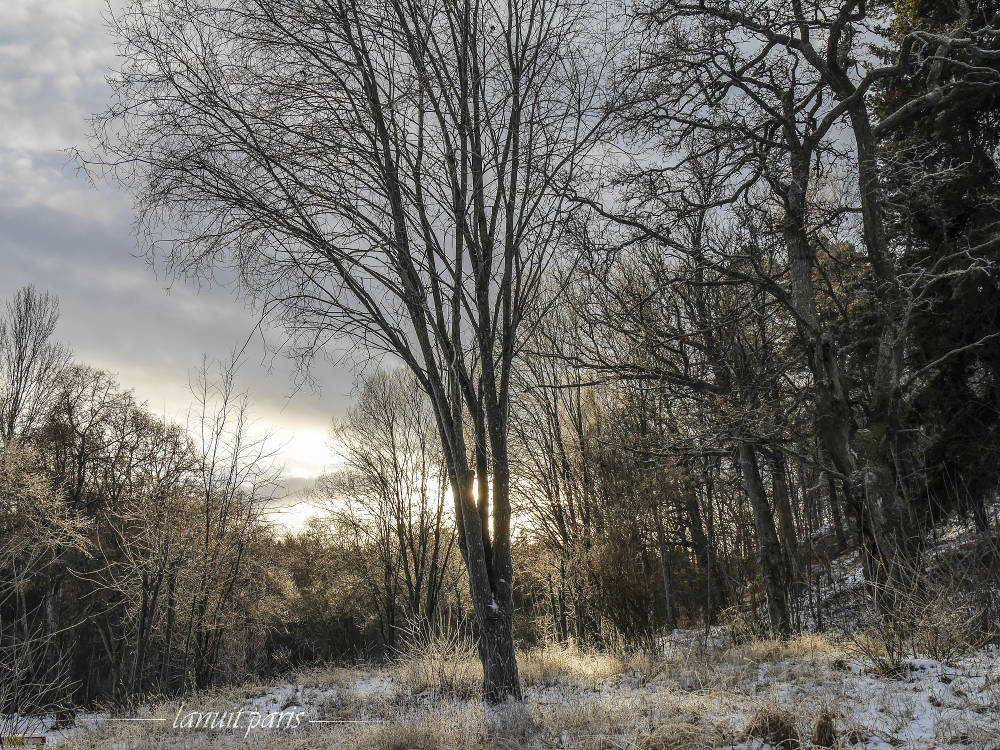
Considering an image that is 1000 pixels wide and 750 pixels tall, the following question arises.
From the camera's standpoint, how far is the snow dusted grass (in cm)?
362

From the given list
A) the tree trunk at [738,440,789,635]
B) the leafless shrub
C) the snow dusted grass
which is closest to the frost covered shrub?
the snow dusted grass

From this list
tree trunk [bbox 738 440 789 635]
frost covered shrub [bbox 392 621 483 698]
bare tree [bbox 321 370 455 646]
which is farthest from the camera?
bare tree [bbox 321 370 455 646]

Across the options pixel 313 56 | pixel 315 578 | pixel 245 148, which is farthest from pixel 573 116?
pixel 315 578

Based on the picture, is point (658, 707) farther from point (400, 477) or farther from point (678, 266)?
point (400, 477)

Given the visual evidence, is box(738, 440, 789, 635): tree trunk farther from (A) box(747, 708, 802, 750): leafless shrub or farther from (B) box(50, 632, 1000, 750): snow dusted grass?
(A) box(747, 708, 802, 750): leafless shrub

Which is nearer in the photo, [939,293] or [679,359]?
[939,293]

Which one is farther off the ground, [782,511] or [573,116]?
[573,116]

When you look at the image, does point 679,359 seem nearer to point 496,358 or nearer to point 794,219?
point 794,219

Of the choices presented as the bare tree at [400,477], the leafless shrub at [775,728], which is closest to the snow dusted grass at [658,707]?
the leafless shrub at [775,728]

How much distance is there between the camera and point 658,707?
4.44 meters

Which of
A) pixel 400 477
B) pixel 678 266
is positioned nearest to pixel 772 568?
pixel 678 266

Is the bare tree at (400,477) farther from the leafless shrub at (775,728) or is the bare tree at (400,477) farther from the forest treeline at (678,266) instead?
the leafless shrub at (775,728)

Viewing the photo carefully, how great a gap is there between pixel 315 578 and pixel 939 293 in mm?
32853

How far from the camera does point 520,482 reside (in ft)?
50.8
